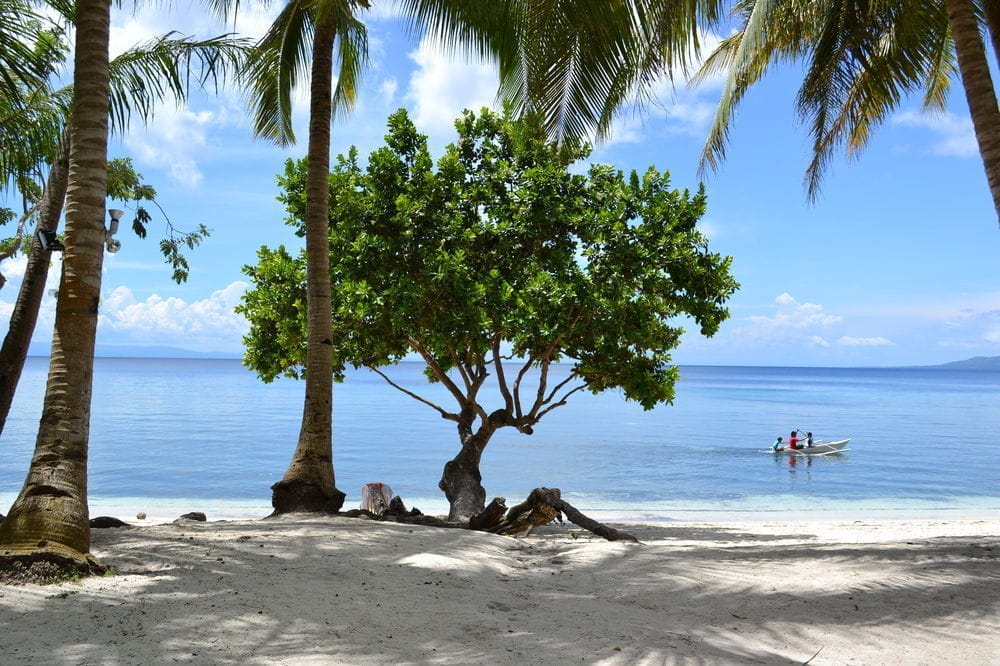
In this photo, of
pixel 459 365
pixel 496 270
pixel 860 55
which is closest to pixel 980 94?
pixel 860 55

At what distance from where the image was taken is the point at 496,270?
433 inches

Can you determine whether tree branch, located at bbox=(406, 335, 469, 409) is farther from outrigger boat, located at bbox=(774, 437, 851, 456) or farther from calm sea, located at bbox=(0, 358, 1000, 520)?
outrigger boat, located at bbox=(774, 437, 851, 456)

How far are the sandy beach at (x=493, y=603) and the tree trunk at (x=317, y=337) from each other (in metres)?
1.78

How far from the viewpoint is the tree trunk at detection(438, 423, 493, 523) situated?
11.2 meters

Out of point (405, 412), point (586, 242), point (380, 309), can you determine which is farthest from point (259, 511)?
point (405, 412)

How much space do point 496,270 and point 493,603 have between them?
22.0ft

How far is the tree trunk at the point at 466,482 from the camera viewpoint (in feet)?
36.7

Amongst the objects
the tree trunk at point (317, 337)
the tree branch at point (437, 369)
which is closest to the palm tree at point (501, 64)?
the tree trunk at point (317, 337)

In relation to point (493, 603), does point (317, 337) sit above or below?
above

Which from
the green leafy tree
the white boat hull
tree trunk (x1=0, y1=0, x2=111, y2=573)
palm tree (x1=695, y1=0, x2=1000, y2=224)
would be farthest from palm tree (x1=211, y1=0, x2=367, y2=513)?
the white boat hull

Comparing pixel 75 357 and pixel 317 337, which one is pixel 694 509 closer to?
pixel 317 337

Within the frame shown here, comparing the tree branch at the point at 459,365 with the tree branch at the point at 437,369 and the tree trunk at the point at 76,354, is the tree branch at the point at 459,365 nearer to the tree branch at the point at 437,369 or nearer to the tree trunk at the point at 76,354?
the tree branch at the point at 437,369

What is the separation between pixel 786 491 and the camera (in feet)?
75.0

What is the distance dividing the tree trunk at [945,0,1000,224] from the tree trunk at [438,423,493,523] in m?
7.39
